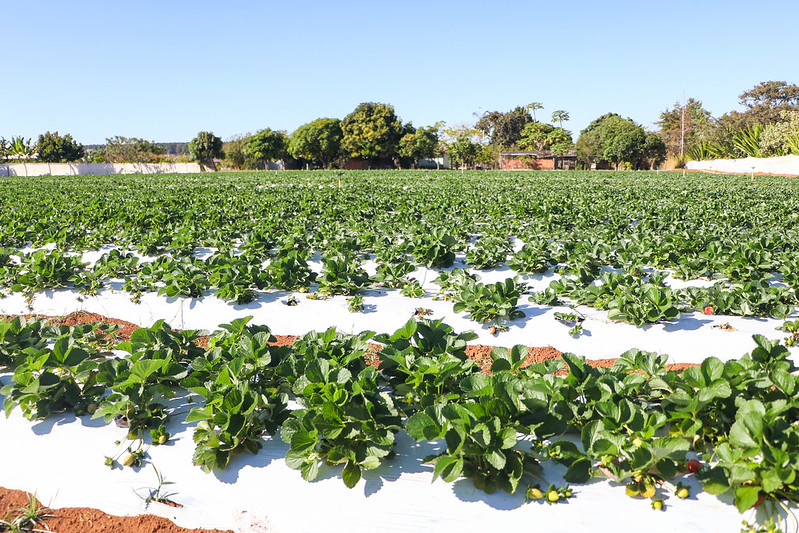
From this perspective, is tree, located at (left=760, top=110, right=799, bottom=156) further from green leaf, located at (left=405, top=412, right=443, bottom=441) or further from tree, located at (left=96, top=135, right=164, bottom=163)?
tree, located at (left=96, top=135, right=164, bottom=163)

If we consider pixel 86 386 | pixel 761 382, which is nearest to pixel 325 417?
pixel 86 386

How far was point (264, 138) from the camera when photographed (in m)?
67.9

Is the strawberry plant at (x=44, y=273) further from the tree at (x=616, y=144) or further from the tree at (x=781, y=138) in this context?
the tree at (x=616, y=144)

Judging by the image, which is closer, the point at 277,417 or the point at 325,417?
the point at 325,417

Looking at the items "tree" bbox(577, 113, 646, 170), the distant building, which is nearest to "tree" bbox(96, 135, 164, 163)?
the distant building

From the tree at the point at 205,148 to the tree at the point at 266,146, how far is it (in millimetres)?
7257

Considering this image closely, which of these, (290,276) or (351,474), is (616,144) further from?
(351,474)

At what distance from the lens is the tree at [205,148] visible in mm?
72938

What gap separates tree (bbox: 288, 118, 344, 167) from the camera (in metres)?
64.0

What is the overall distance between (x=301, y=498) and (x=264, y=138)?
70.2 m

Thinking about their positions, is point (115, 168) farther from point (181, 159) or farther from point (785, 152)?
point (785, 152)

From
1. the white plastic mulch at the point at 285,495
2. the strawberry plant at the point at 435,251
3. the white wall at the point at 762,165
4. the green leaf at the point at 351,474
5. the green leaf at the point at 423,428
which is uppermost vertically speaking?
the white wall at the point at 762,165

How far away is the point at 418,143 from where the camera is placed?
62.8 meters

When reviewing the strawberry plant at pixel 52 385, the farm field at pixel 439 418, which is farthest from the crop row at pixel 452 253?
the strawberry plant at pixel 52 385
